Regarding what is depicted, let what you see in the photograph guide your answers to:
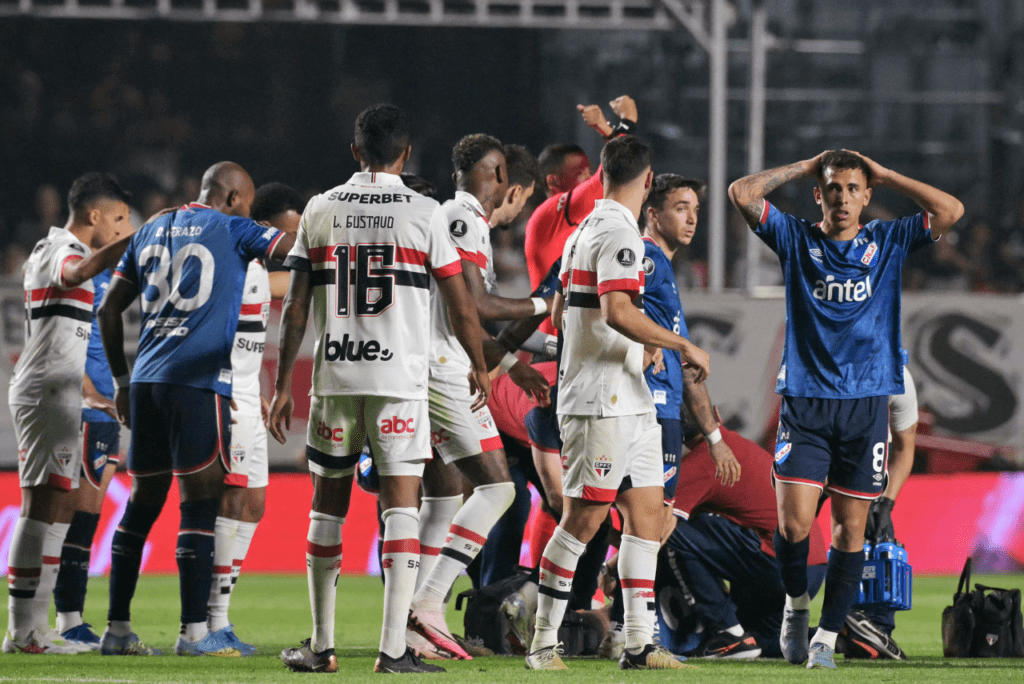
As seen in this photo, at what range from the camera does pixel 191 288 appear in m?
6.04

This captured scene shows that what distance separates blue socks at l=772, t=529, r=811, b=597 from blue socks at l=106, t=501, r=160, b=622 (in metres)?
2.88

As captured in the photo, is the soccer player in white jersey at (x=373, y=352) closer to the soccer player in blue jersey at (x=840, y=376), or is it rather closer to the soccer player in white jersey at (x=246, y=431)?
the soccer player in white jersey at (x=246, y=431)

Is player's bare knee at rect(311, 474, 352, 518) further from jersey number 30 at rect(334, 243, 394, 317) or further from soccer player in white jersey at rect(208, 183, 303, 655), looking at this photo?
soccer player in white jersey at rect(208, 183, 303, 655)

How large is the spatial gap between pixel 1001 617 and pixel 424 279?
328 cm

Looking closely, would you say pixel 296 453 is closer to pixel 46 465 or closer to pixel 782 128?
pixel 46 465

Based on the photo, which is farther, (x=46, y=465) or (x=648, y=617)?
(x=46, y=465)

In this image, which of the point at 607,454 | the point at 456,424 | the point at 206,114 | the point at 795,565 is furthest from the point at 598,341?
the point at 206,114

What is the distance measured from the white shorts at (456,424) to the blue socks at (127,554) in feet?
4.45

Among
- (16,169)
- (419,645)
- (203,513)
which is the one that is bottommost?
(419,645)

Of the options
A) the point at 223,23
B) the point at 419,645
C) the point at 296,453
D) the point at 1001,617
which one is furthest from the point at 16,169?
the point at 1001,617

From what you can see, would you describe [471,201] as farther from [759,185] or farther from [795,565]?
[795,565]

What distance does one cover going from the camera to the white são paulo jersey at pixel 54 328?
21.2 feet

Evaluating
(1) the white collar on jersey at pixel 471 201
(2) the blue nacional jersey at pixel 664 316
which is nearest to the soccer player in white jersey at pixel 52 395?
(1) the white collar on jersey at pixel 471 201

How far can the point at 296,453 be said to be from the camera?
1135 cm
